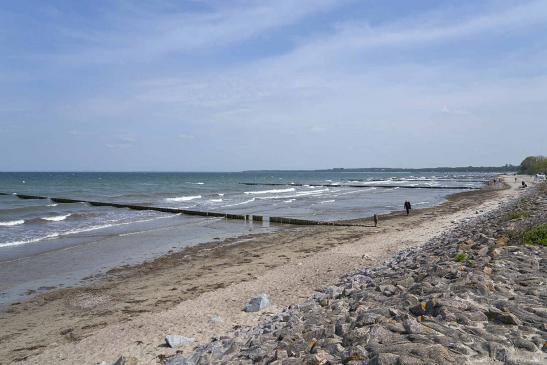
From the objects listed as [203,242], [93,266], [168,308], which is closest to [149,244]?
[203,242]

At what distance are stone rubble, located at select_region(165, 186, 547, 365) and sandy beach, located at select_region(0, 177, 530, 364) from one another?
59.4 inches

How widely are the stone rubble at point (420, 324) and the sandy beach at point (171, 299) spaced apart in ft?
4.95

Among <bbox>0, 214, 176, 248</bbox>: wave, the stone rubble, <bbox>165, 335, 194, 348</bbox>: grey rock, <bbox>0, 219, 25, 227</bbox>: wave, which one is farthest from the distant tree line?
<bbox>165, 335, 194, 348</bbox>: grey rock

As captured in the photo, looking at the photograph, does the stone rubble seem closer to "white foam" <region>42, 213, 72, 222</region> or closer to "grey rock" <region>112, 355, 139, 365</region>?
"grey rock" <region>112, 355, 139, 365</region>

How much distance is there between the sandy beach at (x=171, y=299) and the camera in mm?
8188

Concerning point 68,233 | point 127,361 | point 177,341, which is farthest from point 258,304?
point 68,233

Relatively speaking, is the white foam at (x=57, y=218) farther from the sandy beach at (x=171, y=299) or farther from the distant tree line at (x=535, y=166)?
the distant tree line at (x=535, y=166)

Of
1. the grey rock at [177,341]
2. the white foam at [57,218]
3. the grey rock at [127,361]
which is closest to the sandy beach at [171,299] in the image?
the grey rock at [177,341]

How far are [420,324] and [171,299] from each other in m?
7.31

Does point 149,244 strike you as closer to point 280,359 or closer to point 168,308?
point 168,308

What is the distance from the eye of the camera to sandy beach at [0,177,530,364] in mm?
8188

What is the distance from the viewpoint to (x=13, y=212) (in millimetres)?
35000

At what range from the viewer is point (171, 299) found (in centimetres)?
1109

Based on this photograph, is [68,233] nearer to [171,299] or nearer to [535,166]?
[171,299]
